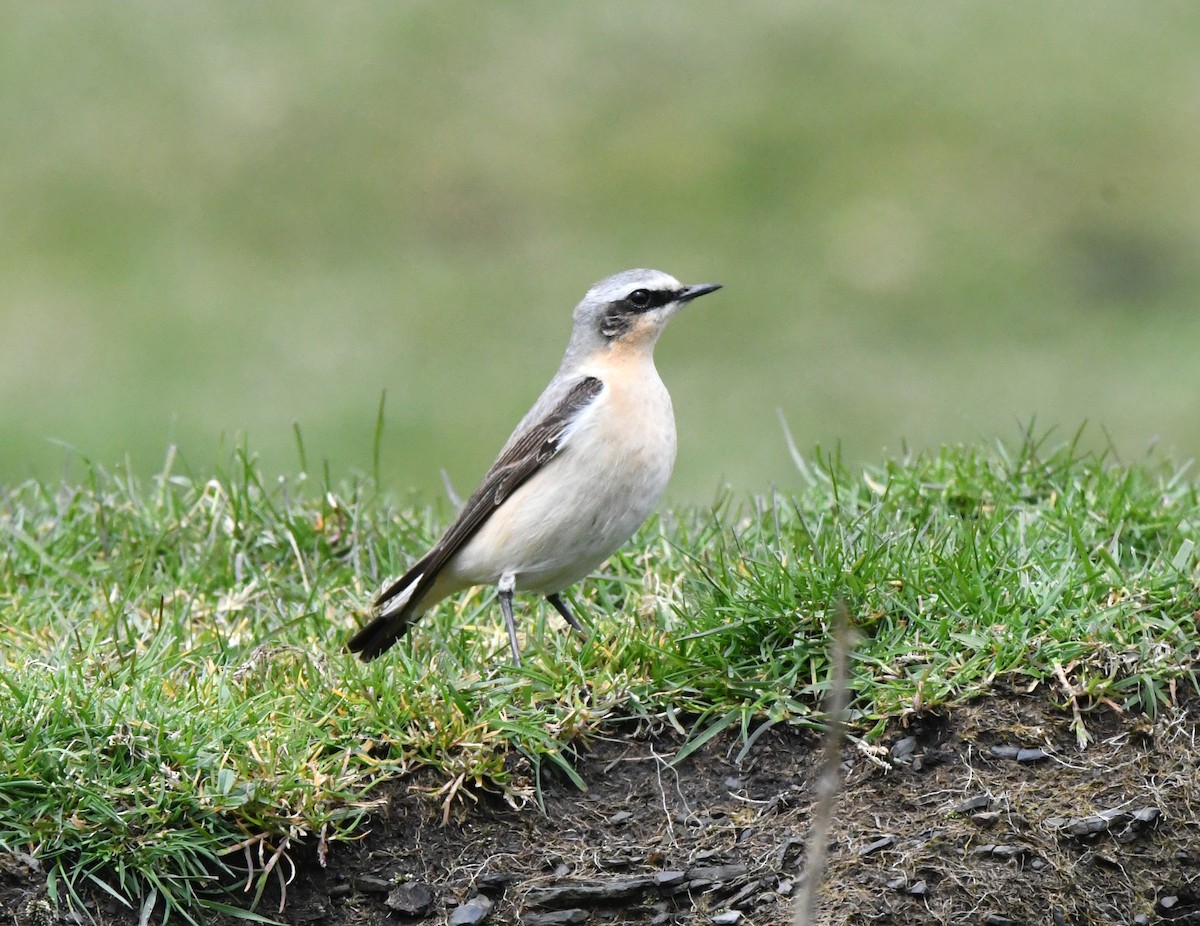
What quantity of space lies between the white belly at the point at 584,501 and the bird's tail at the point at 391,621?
173mm

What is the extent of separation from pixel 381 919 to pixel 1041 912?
1.94 meters

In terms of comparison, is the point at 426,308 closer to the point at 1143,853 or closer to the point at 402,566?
the point at 402,566

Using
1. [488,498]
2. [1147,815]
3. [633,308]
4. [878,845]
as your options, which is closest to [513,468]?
[488,498]

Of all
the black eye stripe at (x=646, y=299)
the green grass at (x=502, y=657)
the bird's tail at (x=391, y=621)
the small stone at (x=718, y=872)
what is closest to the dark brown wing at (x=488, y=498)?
the bird's tail at (x=391, y=621)

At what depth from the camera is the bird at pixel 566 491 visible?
19.2 ft

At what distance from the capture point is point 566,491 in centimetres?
589

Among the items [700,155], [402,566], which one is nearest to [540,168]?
[700,155]

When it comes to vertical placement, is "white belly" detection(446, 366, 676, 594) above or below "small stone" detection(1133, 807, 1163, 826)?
above

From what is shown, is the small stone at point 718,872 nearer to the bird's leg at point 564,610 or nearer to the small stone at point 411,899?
the small stone at point 411,899

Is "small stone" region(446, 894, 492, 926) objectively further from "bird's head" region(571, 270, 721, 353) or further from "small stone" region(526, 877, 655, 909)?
"bird's head" region(571, 270, 721, 353)

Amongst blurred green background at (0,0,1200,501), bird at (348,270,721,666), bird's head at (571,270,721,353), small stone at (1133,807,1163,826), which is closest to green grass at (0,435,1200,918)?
bird at (348,270,721,666)

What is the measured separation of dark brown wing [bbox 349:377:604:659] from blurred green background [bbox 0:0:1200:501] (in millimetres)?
5184

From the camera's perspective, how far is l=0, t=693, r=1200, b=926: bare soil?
15.7 ft

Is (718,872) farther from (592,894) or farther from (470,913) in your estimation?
(470,913)
